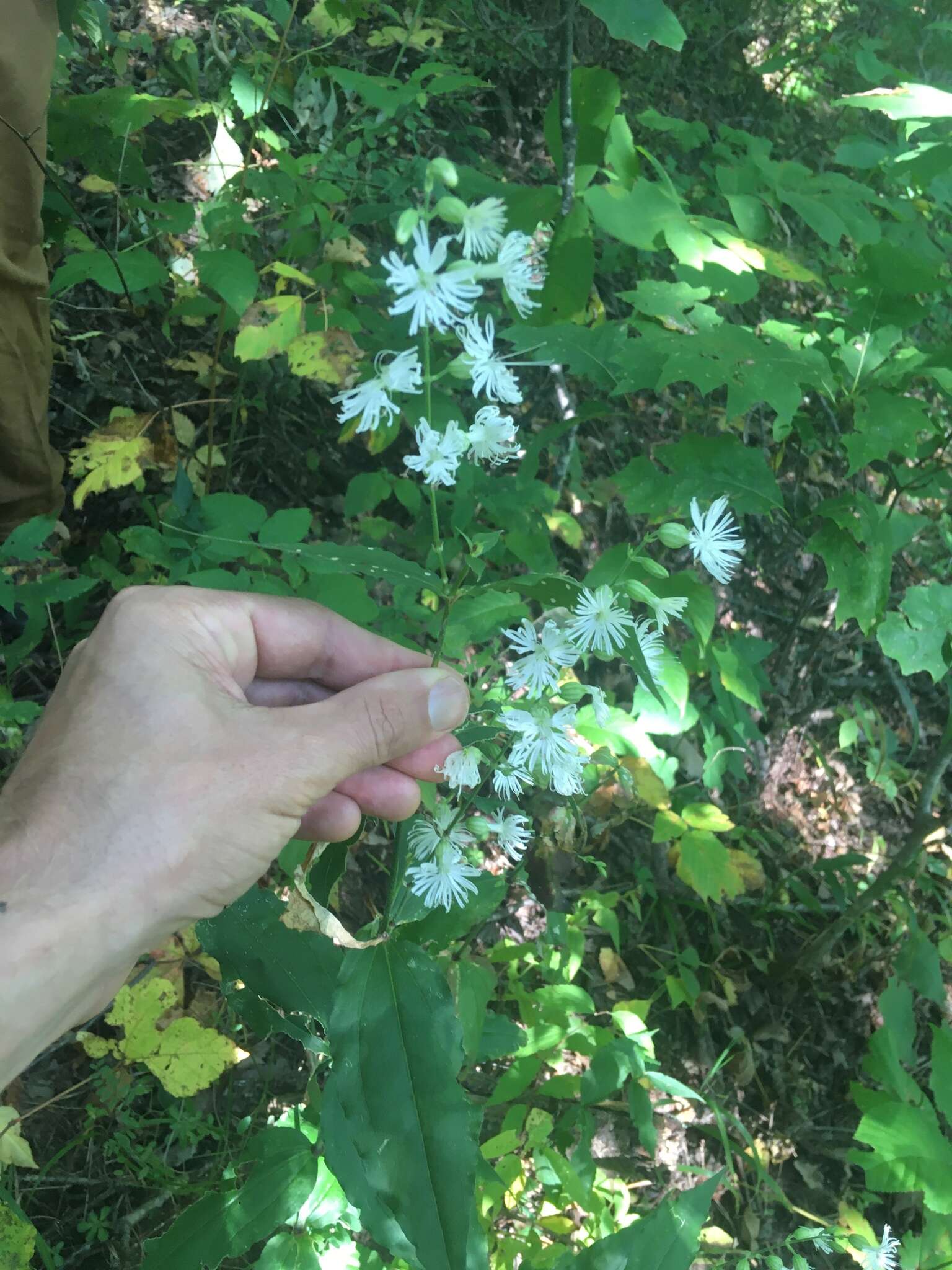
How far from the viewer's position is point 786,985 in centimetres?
281

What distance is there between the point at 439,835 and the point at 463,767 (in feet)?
0.43

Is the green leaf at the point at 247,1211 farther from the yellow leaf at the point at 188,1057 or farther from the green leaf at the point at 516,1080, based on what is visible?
the green leaf at the point at 516,1080

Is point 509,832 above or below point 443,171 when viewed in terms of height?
below

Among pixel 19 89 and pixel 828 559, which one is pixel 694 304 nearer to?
pixel 828 559

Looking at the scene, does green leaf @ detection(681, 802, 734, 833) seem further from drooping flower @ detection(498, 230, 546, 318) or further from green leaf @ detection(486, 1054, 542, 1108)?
drooping flower @ detection(498, 230, 546, 318)

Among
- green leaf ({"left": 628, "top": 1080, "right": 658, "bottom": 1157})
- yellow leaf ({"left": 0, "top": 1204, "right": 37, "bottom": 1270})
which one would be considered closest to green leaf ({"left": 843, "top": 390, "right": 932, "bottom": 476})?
green leaf ({"left": 628, "top": 1080, "right": 658, "bottom": 1157})

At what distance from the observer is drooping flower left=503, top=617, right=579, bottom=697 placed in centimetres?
131

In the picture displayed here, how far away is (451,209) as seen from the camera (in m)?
1.01

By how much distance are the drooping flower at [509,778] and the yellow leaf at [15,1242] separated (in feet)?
3.50

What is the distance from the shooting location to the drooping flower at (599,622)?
4.17 ft

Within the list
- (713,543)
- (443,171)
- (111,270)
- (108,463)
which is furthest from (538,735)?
(111,270)

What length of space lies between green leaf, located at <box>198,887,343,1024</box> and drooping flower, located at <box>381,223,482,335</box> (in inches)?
36.9

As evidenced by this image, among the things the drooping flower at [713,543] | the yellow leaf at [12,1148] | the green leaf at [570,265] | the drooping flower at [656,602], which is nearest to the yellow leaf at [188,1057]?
the yellow leaf at [12,1148]

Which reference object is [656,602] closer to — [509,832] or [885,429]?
[509,832]
